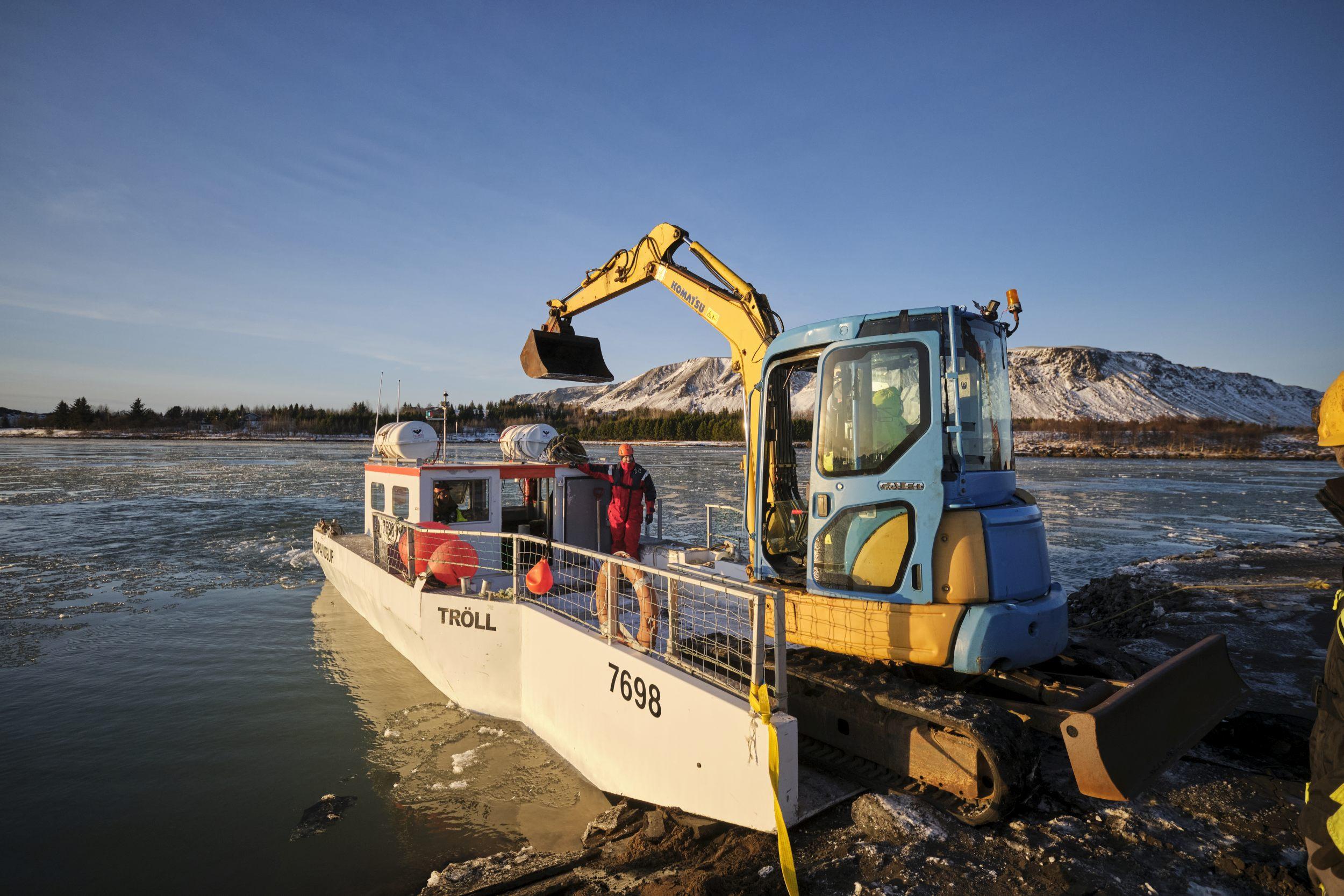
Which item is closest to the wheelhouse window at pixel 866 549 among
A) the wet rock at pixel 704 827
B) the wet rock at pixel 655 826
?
the wet rock at pixel 704 827

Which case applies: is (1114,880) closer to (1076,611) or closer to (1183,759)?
(1183,759)

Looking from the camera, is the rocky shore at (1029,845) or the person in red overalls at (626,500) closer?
the rocky shore at (1029,845)

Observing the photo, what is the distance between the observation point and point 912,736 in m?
4.20

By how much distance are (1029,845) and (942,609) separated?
135 centimetres

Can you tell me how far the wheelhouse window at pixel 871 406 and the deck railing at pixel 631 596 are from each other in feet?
3.92

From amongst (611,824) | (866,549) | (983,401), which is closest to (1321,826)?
(866,549)

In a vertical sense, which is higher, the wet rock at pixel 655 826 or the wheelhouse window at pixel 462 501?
the wheelhouse window at pixel 462 501

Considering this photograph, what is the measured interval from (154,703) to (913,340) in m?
9.92

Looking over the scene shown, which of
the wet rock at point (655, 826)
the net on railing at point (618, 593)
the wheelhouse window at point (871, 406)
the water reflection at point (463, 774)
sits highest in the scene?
the wheelhouse window at point (871, 406)

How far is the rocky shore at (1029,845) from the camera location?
3.53 m

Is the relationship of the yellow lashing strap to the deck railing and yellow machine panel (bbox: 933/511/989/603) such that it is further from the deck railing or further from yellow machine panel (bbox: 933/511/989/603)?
yellow machine panel (bbox: 933/511/989/603)

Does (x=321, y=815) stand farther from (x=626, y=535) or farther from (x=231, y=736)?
(x=626, y=535)

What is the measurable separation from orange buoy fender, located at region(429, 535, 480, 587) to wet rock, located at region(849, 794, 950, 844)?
5.28 metres

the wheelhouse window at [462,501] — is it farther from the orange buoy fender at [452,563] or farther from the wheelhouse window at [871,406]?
the wheelhouse window at [871,406]
